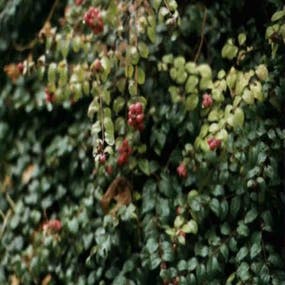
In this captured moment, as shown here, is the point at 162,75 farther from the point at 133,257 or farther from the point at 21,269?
the point at 21,269

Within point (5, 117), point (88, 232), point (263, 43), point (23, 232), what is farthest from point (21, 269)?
point (263, 43)

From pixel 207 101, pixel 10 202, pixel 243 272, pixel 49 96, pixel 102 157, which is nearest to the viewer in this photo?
pixel 243 272

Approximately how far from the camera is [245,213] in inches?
88.7

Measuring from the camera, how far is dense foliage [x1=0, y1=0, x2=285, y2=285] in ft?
7.34

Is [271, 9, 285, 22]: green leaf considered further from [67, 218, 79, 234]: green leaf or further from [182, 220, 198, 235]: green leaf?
[67, 218, 79, 234]: green leaf

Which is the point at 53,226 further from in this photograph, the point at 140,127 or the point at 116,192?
the point at 140,127

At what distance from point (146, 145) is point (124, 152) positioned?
0.31 ft

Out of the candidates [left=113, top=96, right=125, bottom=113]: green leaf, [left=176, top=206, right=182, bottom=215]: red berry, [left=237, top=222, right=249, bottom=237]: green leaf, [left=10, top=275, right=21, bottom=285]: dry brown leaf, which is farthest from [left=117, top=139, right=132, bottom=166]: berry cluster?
[left=10, top=275, right=21, bottom=285]: dry brown leaf

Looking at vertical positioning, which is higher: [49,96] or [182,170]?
[49,96]

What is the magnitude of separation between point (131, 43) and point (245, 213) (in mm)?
644

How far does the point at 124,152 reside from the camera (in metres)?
2.45

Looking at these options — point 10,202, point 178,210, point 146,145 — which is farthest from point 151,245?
point 10,202

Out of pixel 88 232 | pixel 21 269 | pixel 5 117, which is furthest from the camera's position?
pixel 5 117

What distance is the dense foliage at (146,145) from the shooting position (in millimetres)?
2236
